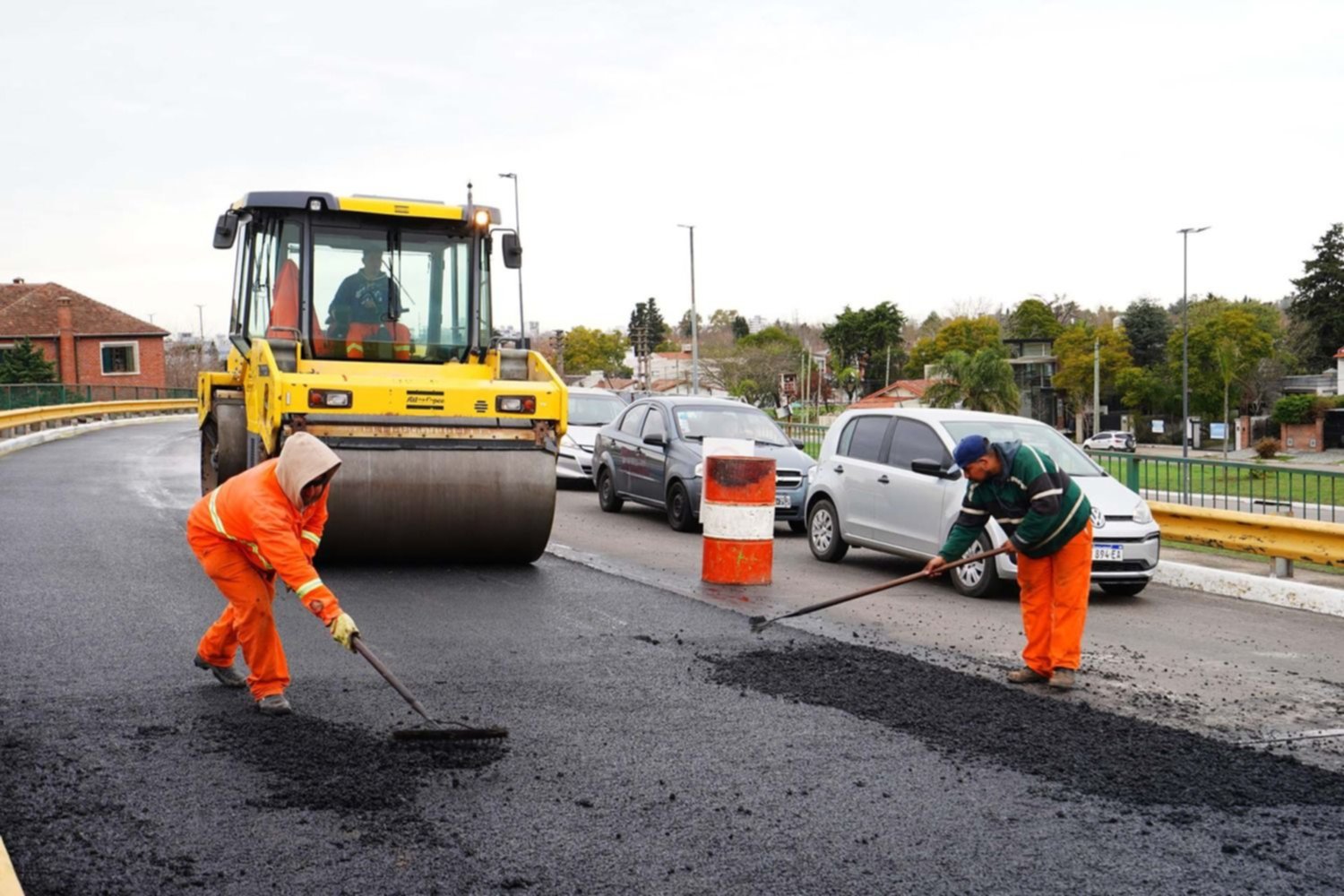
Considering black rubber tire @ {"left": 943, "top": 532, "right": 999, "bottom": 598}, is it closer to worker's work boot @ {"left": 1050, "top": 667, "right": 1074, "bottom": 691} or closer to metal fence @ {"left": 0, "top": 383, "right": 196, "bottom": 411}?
worker's work boot @ {"left": 1050, "top": 667, "right": 1074, "bottom": 691}

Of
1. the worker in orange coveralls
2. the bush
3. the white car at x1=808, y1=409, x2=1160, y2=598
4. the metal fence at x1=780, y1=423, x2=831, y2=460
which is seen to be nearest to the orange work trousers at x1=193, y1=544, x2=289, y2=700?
the worker in orange coveralls

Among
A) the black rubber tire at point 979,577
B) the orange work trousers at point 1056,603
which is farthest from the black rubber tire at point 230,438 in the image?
the orange work trousers at point 1056,603

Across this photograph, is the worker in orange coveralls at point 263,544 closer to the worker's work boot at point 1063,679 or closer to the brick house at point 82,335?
the worker's work boot at point 1063,679

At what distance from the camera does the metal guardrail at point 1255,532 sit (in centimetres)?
1050

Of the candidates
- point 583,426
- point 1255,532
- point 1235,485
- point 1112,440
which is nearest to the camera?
point 1255,532

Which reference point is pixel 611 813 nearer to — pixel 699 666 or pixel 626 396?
pixel 699 666

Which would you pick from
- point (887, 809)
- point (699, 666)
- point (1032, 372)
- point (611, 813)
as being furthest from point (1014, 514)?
point (1032, 372)

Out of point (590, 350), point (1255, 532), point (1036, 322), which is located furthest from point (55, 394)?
point (590, 350)

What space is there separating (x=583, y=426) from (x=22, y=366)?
130 feet

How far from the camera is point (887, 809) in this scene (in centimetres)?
486

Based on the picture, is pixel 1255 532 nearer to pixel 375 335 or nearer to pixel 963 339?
pixel 375 335

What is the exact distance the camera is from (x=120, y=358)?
62281 millimetres

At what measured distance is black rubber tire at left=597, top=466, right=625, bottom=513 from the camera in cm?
1727

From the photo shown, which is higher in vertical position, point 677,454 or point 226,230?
Result: point 226,230
